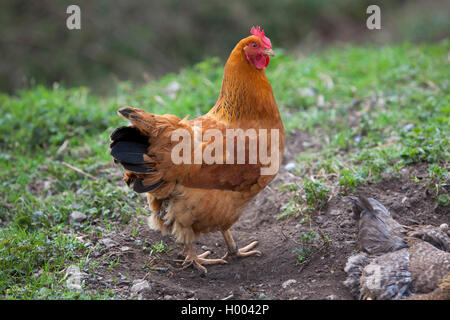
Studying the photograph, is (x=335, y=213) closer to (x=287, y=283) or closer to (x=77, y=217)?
(x=287, y=283)

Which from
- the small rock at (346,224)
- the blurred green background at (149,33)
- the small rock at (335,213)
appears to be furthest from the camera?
the blurred green background at (149,33)

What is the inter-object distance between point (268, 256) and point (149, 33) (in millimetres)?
7979

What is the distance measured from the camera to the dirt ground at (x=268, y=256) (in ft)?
10.7

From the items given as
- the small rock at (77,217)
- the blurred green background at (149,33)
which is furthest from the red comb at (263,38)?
the blurred green background at (149,33)

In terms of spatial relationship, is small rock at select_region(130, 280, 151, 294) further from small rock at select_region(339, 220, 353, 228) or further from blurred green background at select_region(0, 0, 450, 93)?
blurred green background at select_region(0, 0, 450, 93)

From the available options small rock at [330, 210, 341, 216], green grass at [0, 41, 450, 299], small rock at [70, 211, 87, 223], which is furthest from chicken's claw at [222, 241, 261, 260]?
small rock at [70, 211, 87, 223]

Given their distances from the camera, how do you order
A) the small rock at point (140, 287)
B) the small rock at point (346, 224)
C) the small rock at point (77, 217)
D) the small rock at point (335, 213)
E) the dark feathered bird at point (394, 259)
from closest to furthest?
the dark feathered bird at point (394, 259) → the small rock at point (140, 287) → the small rock at point (346, 224) → the small rock at point (335, 213) → the small rock at point (77, 217)

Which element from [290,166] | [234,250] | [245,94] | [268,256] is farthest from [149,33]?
[268,256]

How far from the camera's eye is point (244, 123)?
3.70 m

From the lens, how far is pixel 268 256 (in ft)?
12.5

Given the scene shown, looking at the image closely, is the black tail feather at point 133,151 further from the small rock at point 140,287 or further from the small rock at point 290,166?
the small rock at point 290,166

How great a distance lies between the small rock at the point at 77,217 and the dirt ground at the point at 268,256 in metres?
0.42

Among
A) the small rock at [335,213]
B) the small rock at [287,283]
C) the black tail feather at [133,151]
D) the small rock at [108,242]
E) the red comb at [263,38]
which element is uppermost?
the red comb at [263,38]

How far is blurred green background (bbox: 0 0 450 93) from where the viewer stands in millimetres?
9594
